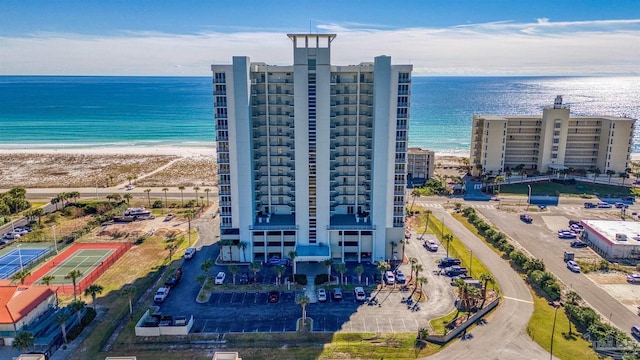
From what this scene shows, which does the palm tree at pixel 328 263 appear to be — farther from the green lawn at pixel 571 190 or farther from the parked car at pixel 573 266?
the green lawn at pixel 571 190

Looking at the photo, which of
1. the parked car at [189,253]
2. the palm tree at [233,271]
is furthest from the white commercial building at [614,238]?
the parked car at [189,253]

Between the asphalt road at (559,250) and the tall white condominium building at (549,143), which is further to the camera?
the tall white condominium building at (549,143)

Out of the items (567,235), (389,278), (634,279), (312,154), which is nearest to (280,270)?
(389,278)

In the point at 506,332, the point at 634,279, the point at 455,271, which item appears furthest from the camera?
the point at 455,271

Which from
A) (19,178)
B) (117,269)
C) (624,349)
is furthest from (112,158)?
(624,349)

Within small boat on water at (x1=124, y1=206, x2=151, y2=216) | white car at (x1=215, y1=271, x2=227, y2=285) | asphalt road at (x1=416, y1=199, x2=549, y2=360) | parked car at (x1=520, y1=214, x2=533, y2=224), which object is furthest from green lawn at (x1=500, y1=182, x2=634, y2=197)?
small boat on water at (x1=124, y1=206, x2=151, y2=216)

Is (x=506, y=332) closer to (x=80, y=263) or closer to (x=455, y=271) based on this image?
(x=455, y=271)

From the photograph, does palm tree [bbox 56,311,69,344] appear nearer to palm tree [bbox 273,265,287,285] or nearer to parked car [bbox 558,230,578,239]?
palm tree [bbox 273,265,287,285]
